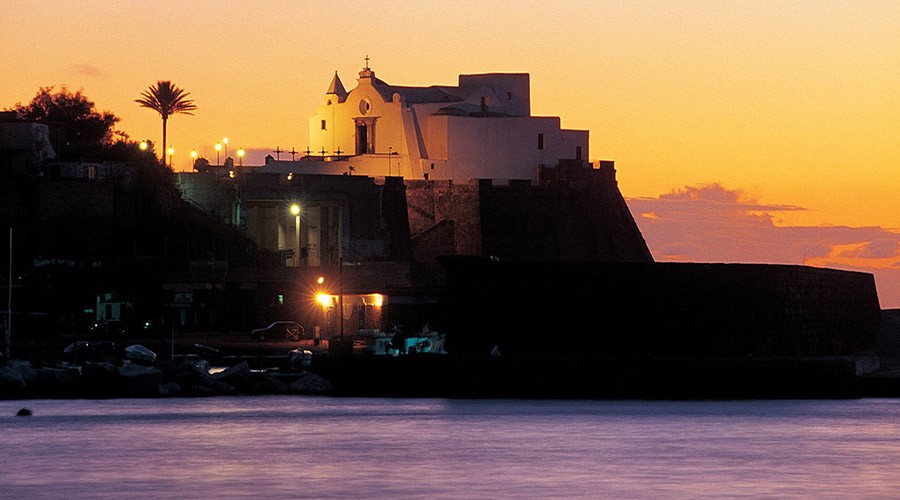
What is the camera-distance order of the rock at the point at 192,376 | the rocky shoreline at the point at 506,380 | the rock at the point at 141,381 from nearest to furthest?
the rocky shoreline at the point at 506,380 < the rock at the point at 192,376 < the rock at the point at 141,381

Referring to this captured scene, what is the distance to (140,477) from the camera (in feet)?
104

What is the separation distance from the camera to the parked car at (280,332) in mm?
68625

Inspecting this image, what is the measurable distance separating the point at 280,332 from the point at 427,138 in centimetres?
3533

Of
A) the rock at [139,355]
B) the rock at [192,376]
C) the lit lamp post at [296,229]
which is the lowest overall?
the rock at [192,376]

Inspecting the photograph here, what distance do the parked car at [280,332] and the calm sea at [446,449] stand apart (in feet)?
63.8

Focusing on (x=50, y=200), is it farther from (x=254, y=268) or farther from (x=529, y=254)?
(x=529, y=254)

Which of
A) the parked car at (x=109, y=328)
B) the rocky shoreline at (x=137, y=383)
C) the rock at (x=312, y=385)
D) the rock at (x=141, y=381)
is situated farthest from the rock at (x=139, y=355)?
the parked car at (x=109, y=328)

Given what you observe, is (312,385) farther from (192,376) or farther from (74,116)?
(74,116)

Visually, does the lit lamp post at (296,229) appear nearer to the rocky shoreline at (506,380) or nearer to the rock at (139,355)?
the rock at (139,355)

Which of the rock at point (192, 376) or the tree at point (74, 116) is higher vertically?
the tree at point (74, 116)

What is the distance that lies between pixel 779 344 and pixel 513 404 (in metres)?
A: 7.39

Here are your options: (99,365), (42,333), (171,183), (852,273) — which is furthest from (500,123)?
(99,365)

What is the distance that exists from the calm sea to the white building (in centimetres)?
5406

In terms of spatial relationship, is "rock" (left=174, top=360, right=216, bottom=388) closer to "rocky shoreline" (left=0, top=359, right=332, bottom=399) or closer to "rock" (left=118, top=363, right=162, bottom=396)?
"rocky shoreline" (left=0, top=359, right=332, bottom=399)
